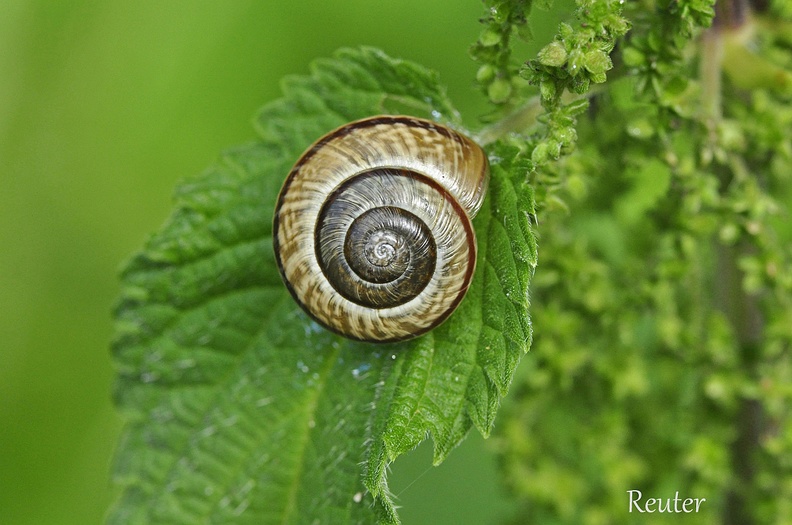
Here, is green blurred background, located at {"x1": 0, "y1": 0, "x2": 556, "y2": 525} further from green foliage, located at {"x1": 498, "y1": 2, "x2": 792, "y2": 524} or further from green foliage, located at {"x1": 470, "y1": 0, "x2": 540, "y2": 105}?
green foliage, located at {"x1": 470, "y1": 0, "x2": 540, "y2": 105}

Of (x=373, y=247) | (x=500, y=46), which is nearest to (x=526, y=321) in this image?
(x=373, y=247)

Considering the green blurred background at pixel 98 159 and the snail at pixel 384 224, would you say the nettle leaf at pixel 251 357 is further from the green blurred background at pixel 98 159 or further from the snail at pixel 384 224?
the green blurred background at pixel 98 159

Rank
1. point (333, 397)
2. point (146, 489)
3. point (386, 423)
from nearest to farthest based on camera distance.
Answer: point (386, 423) → point (333, 397) → point (146, 489)

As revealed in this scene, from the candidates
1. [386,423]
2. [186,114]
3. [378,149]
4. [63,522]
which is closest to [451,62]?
[186,114]

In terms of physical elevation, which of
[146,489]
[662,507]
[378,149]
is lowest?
[662,507]

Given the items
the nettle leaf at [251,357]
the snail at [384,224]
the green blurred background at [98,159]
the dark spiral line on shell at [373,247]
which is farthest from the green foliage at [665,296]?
the green blurred background at [98,159]

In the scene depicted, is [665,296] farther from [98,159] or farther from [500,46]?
[98,159]

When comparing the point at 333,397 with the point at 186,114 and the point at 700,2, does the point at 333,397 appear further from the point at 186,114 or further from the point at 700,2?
the point at 186,114
